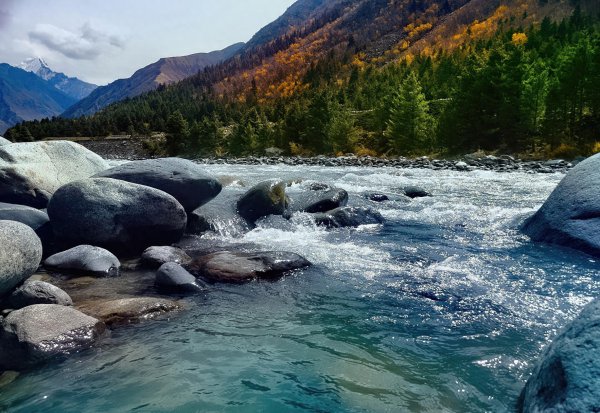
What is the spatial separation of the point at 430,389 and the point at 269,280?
14.4 ft

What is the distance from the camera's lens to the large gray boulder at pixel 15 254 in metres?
6.61

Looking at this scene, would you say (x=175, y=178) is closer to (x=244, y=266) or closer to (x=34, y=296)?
→ (x=244, y=266)

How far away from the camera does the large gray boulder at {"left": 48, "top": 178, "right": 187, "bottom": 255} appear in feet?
33.1

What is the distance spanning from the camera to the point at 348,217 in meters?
13.5

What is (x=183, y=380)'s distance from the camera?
15.8ft

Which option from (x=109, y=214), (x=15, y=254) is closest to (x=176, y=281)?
(x=15, y=254)

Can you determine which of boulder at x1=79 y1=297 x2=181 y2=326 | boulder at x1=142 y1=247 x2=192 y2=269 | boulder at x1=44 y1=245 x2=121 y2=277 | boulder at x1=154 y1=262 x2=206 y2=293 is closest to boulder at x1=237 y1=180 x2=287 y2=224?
boulder at x1=142 y1=247 x2=192 y2=269

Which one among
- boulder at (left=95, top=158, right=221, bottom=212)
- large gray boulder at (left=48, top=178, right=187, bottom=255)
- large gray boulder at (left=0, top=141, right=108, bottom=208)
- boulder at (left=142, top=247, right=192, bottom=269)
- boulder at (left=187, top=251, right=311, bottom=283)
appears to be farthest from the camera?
boulder at (left=95, top=158, right=221, bottom=212)

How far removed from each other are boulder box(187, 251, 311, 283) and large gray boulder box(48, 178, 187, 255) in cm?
204

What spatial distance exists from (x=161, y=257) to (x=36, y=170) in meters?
5.49

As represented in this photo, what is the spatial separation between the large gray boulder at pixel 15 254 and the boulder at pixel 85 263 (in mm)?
1466

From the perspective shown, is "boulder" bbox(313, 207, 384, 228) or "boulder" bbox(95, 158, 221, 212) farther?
"boulder" bbox(313, 207, 384, 228)

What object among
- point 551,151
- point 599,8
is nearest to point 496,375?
point 551,151

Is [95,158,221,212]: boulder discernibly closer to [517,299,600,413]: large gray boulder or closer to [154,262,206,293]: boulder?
[154,262,206,293]: boulder
